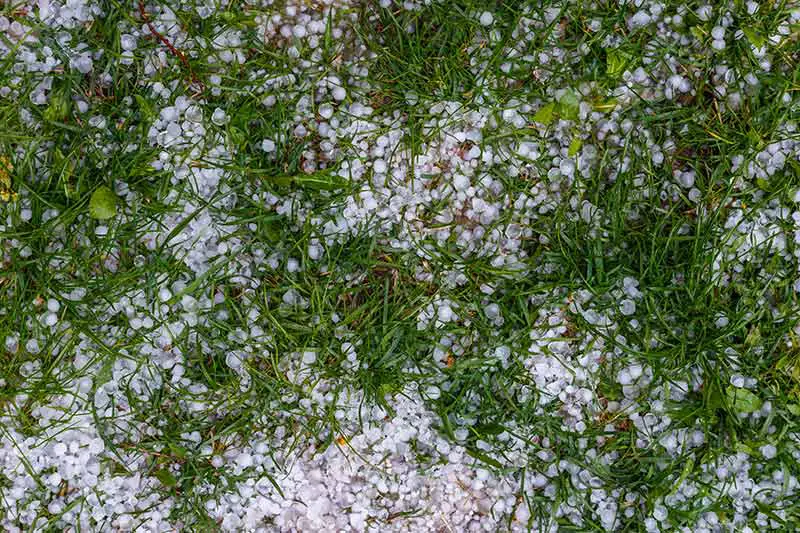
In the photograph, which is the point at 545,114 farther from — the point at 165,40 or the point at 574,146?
the point at 165,40

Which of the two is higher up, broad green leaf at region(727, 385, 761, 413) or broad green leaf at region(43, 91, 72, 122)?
broad green leaf at region(43, 91, 72, 122)

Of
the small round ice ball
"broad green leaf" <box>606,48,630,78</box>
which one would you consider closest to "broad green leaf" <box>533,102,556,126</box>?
"broad green leaf" <box>606,48,630,78</box>

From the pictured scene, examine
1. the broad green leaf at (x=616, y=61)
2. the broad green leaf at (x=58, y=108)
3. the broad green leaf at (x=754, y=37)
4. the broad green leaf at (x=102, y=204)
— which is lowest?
the broad green leaf at (x=102, y=204)

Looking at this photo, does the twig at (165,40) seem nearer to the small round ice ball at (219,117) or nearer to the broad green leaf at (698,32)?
the small round ice ball at (219,117)

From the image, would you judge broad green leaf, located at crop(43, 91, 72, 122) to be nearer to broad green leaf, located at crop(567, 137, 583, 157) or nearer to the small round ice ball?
the small round ice ball

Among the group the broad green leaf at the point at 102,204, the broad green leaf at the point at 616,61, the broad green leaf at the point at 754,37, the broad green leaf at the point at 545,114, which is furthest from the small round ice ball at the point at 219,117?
the broad green leaf at the point at 754,37

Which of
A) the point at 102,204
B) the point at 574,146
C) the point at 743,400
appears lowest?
the point at 743,400

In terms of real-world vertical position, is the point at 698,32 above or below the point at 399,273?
above

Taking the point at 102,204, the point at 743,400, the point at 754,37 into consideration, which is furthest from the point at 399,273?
the point at 754,37
